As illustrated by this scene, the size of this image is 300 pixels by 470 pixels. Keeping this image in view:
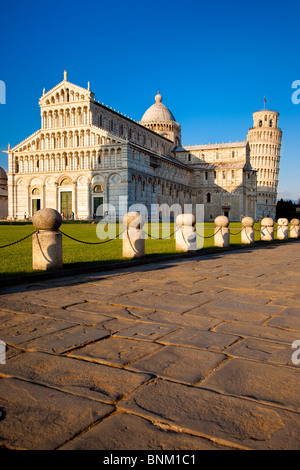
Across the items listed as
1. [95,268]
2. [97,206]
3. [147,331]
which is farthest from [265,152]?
[147,331]

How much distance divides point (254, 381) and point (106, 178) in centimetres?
4586

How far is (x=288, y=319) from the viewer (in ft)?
14.1

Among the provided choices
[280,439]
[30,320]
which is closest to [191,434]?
[280,439]

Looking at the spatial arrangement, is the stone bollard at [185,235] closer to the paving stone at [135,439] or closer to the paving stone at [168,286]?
the paving stone at [168,286]

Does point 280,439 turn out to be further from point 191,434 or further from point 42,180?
point 42,180

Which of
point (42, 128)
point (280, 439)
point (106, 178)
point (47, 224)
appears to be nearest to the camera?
point (280, 439)

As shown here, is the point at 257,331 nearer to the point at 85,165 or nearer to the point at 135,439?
the point at 135,439

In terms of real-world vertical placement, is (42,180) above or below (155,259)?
above

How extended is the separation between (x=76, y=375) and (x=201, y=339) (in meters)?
1.28

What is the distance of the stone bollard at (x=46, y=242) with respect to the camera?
24.7ft

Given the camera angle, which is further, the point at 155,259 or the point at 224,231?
the point at 224,231

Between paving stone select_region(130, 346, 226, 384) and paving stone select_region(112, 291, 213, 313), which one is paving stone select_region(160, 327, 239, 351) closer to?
paving stone select_region(130, 346, 226, 384)

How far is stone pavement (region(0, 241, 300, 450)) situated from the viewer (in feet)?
6.70

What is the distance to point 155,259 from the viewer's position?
33.0 feet
